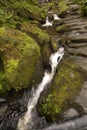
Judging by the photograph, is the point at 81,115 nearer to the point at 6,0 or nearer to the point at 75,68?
the point at 75,68

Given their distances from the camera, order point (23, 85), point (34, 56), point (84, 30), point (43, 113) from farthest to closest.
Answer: point (84, 30) → point (34, 56) → point (23, 85) → point (43, 113)

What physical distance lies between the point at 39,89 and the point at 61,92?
1060 mm

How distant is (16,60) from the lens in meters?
6.61

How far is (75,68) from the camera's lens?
708 centimetres

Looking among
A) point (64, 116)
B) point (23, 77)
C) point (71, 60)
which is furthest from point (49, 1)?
point (64, 116)

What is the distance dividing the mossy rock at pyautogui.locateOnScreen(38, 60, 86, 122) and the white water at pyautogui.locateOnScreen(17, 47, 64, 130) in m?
0.38

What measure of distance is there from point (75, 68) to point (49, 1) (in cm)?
1275

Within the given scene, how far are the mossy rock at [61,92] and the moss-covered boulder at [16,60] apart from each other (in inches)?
33.9

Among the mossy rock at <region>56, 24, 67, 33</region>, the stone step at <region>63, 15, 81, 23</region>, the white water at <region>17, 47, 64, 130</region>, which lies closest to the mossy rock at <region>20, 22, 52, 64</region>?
the white water at <region>17, 47, 64, 130</region>

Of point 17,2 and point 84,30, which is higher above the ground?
point 17,2

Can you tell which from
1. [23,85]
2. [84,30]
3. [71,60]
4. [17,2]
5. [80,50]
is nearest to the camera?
[23,85]

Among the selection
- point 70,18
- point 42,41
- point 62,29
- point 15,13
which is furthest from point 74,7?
point 42,41

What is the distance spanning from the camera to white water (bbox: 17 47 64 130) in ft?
19.9

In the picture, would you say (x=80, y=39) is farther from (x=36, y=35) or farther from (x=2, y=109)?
(x=2, y=109)
